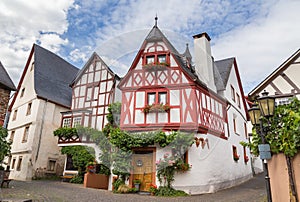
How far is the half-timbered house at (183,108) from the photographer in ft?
30.2

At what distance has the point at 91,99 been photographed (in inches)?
571

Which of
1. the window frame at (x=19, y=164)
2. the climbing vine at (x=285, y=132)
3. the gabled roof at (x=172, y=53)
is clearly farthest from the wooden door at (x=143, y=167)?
the window frame at (x=19, y=164)

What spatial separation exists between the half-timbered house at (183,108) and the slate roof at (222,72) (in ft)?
0.33

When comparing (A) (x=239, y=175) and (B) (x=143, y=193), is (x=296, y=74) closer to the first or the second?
(A) (x=239, y=175)

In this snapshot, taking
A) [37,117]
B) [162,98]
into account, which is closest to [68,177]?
[37,117]

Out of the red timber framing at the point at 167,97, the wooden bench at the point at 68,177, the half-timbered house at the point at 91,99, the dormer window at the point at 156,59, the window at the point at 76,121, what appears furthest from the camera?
the window at the point at 76,121

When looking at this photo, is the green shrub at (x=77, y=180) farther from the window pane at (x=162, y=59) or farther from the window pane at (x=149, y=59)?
the window pane at (x=162, y=59)

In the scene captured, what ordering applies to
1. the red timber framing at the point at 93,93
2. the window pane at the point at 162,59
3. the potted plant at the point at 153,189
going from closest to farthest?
the potted plant at the point at 153,189 < the window pane at the point at 162,59 < the red timber framing at the point at 93,93

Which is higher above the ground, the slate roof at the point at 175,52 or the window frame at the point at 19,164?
the slate roof at the point at 175,52

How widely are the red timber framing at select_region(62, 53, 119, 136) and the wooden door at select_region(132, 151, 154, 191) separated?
4518mm

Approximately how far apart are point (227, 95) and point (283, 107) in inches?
272

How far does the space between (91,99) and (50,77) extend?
453cm

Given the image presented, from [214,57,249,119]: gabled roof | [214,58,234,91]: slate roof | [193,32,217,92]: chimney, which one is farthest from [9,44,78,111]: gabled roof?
[214,57,249,119]: gabled roof

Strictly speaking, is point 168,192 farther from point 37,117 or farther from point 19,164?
point 19,164
